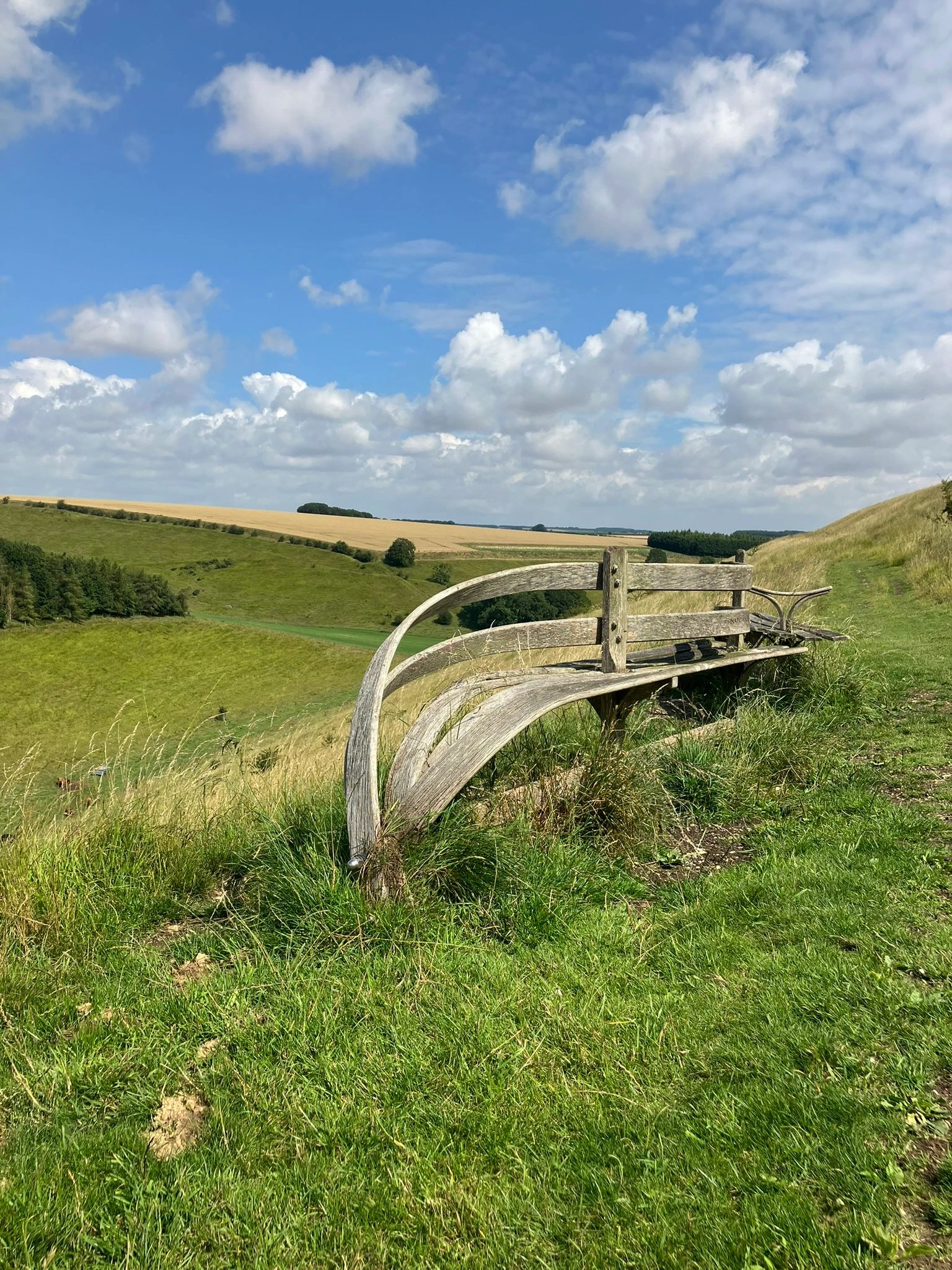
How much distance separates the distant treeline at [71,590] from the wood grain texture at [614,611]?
59.9m

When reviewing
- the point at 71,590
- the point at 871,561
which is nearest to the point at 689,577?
the point at 871,561

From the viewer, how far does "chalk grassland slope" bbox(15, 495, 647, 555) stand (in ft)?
309

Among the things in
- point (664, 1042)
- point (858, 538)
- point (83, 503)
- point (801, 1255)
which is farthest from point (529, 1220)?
point (83, 503)

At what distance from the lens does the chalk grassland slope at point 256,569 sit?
79000 mm

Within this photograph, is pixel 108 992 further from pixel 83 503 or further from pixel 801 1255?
pixel 83 503

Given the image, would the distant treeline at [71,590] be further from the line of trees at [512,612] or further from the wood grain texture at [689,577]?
the wood grain texture at [689,577]

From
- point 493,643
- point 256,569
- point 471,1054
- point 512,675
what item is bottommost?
point 256,569

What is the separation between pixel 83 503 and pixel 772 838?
122852mm

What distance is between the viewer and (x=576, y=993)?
9.80 ft

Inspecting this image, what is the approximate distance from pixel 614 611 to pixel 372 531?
10197 centimetres

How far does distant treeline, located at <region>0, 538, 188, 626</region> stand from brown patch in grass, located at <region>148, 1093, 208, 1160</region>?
61.9 m

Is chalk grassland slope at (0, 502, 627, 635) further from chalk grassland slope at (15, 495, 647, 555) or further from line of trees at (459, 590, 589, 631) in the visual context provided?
line of trees at (459, 590, 589, 631)

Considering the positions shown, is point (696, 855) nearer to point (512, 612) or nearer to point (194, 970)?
point (194, 970)

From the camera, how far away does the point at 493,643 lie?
17.4 ft
